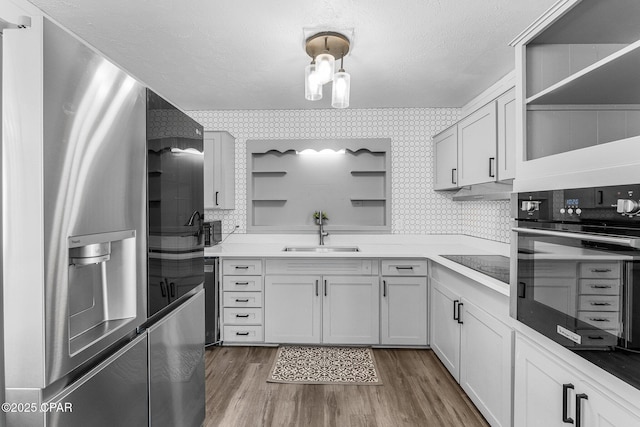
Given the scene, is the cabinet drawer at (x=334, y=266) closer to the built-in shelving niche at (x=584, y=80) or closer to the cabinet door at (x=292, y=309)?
the cabinet door at (x=292, y=309)

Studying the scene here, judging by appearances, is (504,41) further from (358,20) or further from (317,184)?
(317,184)


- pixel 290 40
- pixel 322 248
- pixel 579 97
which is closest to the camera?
pixel 579 97

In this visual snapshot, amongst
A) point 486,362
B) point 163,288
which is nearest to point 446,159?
point 486,362

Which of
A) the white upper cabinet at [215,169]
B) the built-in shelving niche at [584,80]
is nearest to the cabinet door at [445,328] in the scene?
the built-in shelving niche at [584,80]

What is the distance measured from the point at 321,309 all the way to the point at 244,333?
2.46 feet

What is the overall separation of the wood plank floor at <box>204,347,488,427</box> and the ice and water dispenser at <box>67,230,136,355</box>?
1.36 meters

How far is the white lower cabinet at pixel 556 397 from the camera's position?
1.06 meters

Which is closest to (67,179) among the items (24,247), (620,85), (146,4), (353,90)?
(24,247)

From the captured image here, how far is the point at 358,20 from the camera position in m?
1.99

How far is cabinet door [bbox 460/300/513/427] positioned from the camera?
1810 mm

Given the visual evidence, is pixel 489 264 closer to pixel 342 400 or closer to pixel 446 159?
pixel 446 159

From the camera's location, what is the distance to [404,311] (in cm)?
314

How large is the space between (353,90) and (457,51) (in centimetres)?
101

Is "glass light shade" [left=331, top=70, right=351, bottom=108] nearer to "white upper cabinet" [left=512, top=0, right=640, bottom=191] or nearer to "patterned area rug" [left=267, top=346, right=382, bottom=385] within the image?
"white upper cabinet" [left=512, top=0, right=640, bottom=191]
